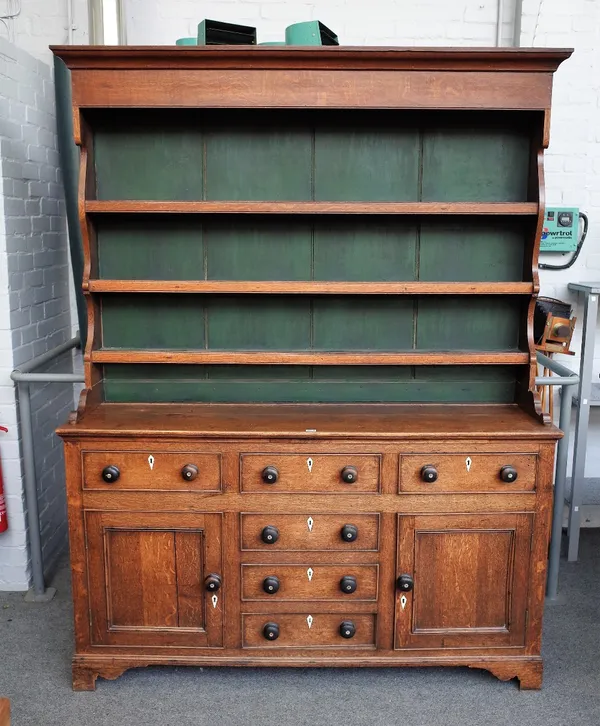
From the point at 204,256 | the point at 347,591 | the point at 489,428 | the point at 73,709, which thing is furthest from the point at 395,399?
the point at 73,709

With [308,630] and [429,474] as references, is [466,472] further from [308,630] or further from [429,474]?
[308,630]

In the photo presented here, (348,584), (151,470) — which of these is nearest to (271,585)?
(348,584)

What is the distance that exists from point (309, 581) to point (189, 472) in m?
0.55

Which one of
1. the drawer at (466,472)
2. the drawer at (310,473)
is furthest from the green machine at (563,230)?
the drawer at (310,473)

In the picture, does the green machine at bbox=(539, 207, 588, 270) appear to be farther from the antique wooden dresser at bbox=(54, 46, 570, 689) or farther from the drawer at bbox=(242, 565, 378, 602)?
the drawer at bbox=(242, 565, 378, 602)

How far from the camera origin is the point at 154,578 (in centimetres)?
226

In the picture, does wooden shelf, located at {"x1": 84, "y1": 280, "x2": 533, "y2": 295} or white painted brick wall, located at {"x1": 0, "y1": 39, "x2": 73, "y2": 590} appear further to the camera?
white painted brick wall, located at {"x1": 0, "y1": 39, "x2": 73, "y2": 590}

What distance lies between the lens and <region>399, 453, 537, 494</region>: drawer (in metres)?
2.20

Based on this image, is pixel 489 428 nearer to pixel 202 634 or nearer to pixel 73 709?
pixel 202 634

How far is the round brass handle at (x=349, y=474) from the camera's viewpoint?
2.18 m

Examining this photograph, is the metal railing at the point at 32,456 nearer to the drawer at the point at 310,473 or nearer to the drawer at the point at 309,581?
the drawer at the point at 310,473

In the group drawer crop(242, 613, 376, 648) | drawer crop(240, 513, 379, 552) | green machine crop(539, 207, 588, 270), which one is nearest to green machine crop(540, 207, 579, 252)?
green machine crop(539, 207, 588, 270)

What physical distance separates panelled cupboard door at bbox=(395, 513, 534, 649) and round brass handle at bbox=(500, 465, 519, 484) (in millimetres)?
128

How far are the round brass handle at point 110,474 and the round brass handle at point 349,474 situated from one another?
0.74 meters
